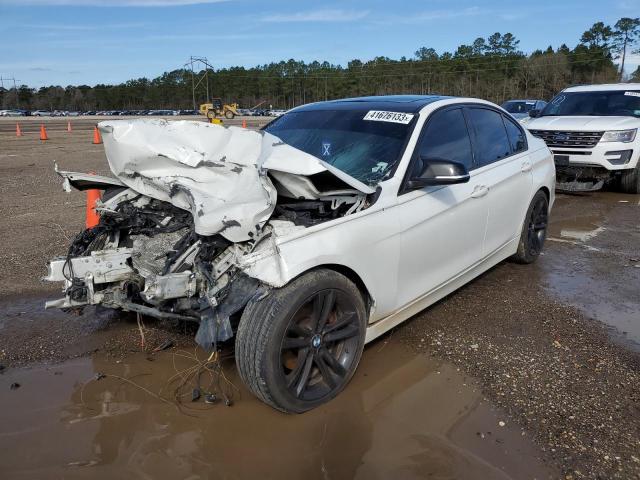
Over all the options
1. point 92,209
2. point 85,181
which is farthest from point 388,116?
point 92,209

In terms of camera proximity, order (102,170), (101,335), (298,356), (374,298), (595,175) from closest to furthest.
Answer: (298,356), (374,298), (101,335), (595,175), (102,170)

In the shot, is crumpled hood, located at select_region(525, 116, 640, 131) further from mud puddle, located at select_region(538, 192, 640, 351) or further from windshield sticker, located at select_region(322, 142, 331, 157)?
windshield sticker, located at select_region(322, 142, 331, 157)

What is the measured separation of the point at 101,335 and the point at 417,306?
2419 millimetres

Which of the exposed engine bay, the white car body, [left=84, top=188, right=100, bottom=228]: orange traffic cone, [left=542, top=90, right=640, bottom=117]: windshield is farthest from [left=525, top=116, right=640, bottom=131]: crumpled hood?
[left=84, top=188, right=100, bottom=228]: orange traffic cone

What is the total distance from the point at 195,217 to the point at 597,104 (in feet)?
34.1

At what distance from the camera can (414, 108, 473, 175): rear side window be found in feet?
13.1

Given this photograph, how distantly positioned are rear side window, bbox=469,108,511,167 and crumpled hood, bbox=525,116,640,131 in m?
5.71

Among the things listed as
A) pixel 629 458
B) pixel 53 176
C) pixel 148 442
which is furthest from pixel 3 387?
pixel 53 176

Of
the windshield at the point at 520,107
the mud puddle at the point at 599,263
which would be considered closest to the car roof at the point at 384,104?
the mud puddle at the point at 599,263

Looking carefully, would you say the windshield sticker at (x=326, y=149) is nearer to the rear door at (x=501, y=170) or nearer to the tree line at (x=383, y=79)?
the rear door at (x=501, y=170)

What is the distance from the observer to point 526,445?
2.83 meters

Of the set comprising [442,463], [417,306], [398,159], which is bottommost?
[442,463]

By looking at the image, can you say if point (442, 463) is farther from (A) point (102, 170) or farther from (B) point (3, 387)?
(A) point (102, 170)

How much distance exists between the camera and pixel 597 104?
425 inches
